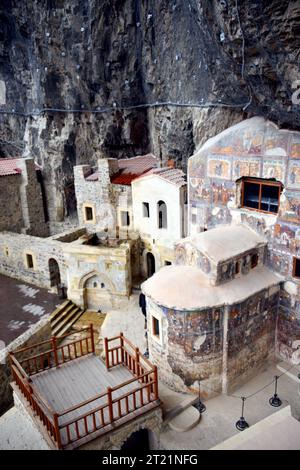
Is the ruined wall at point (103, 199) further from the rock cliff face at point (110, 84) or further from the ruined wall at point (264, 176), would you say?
the ruined wall at point (264, 176)

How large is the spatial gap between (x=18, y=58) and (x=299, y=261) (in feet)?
75.6

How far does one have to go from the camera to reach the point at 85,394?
11.6 metres

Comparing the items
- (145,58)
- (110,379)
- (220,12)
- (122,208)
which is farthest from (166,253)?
(220,12)

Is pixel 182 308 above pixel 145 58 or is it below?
below

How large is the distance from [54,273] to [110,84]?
12.0m

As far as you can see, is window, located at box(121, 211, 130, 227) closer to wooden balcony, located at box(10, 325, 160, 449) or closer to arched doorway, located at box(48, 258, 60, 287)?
arched doorway, located at box(48, 258, 60, 287)

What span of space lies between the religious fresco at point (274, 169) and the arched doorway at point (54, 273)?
13.7m

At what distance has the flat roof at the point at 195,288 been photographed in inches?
520

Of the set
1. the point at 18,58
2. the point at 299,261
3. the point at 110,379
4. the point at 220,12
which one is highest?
the point at 18,58

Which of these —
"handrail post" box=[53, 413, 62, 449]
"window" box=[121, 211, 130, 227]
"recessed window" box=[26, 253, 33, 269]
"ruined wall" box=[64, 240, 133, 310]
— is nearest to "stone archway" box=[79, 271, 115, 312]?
"ruined wall" box=[64, 240, 133, 310]

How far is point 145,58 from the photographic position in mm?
22391

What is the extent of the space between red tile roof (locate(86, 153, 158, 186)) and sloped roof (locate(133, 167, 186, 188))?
1.45 m

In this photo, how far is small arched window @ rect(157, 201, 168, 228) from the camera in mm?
20766

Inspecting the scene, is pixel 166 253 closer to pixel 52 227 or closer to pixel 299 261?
pixel 299 261
